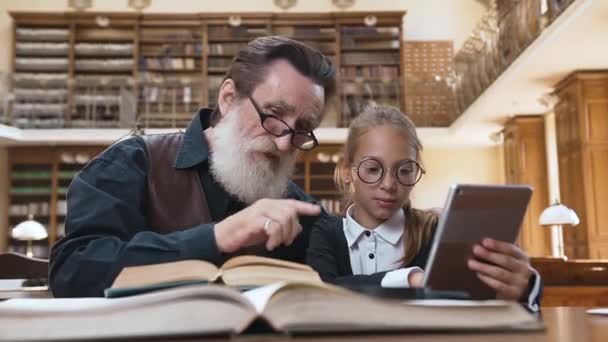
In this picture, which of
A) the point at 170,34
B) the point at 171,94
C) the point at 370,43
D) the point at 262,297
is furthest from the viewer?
the point at 370,43

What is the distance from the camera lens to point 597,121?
8547 mm

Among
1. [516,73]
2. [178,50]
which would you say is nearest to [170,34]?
[178,50]

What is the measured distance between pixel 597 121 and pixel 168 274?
851 cm

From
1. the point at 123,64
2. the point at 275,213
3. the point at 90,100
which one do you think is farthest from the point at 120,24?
the point at 275,213

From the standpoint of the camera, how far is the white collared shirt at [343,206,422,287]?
1.94 meters

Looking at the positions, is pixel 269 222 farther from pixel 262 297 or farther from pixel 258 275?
pixel 262 297

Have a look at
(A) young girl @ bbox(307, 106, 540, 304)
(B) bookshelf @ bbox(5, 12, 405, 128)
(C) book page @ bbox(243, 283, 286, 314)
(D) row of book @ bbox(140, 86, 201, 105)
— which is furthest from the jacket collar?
(D) row of book @ bbox(140, 86, 201, 105)

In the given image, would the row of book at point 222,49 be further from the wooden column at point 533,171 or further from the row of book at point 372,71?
the wooden column at point 533,171

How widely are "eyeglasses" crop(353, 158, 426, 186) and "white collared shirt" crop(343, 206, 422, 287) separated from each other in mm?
139

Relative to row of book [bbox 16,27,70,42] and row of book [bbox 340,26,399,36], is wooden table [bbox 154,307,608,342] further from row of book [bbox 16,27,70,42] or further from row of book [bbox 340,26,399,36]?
row of book [bbox 16,27,70,42]

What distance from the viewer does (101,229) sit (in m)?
1.65

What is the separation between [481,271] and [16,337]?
A: 2.63ft

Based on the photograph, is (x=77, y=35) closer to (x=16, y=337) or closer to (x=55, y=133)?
(x=55, y=133)

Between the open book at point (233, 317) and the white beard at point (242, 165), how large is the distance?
1.19 m
